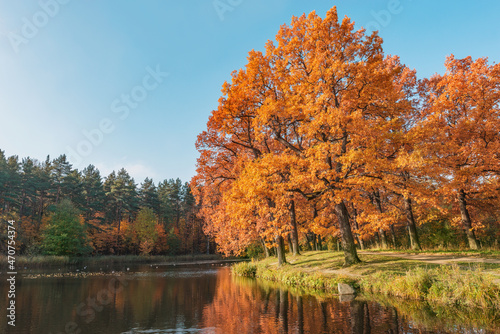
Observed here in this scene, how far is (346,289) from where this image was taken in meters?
13.8

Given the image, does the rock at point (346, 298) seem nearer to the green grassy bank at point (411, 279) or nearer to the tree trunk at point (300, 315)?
the green grassy bank at point (411, 279)

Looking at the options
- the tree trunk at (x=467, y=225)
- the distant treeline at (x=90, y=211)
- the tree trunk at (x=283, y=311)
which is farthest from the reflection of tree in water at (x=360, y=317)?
the distant treeline at (x=90, y=211)

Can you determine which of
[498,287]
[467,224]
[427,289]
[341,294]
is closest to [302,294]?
[341,294]

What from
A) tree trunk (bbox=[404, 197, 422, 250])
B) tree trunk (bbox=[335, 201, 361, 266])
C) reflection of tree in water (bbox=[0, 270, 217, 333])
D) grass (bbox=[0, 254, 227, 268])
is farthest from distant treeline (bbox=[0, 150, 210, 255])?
tree trunk (bbox=[404, 197, 422, 250])

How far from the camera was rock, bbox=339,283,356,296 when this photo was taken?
13.6 metres

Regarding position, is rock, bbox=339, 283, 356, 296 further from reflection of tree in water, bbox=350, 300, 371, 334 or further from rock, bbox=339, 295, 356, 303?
reflection of tree in water, bbox=350, 300, 371, 334

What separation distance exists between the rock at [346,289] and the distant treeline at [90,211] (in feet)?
145

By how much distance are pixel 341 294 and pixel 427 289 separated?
3714mm

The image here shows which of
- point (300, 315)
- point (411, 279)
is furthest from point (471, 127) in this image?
point (300, 315)

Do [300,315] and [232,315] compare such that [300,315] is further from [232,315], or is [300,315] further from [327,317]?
[232,315]

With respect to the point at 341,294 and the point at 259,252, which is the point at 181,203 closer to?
the point at 259,252

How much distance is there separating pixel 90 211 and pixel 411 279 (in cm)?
6998

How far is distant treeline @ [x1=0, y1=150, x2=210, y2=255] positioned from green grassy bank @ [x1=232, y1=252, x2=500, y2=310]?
138ft

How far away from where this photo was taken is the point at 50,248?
4541 cm
